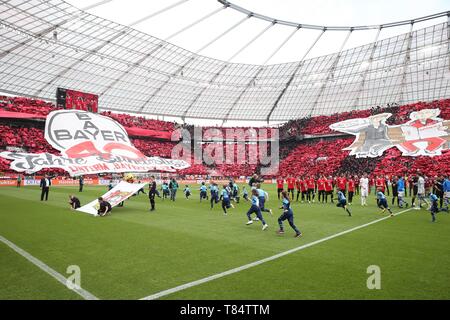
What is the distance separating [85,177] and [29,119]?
13.7 meters

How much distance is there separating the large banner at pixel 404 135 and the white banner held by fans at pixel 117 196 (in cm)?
4169

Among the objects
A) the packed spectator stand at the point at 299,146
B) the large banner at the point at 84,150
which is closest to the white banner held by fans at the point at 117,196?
the large banner at the point at 84,150

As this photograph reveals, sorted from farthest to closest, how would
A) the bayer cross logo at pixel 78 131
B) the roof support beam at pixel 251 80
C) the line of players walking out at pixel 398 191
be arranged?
1. the roof support beam at pixel 251 80
2. the bayer cross logo at pixel 78 131
3. the line of players walking out at pixel 398 191

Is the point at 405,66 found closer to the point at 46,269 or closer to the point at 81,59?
the point at 81,59

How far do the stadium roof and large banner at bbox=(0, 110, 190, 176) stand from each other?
29.9 ft

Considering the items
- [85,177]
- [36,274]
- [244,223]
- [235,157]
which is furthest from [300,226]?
[235,157]

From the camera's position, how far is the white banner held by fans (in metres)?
15.7

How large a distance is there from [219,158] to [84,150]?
30.6m

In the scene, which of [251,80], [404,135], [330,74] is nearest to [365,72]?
[330,74]

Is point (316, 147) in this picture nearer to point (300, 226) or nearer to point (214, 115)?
point (214, 115)

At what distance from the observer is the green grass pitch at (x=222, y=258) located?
5.40m

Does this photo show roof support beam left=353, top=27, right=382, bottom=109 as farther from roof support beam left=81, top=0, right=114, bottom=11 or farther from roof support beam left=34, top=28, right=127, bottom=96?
roof support beam left=81, top=0, right=114, bottom=11

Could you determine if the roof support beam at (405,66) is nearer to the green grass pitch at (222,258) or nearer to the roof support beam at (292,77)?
the roof support beam at (292,77)

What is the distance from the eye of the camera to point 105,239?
9.63 meters
